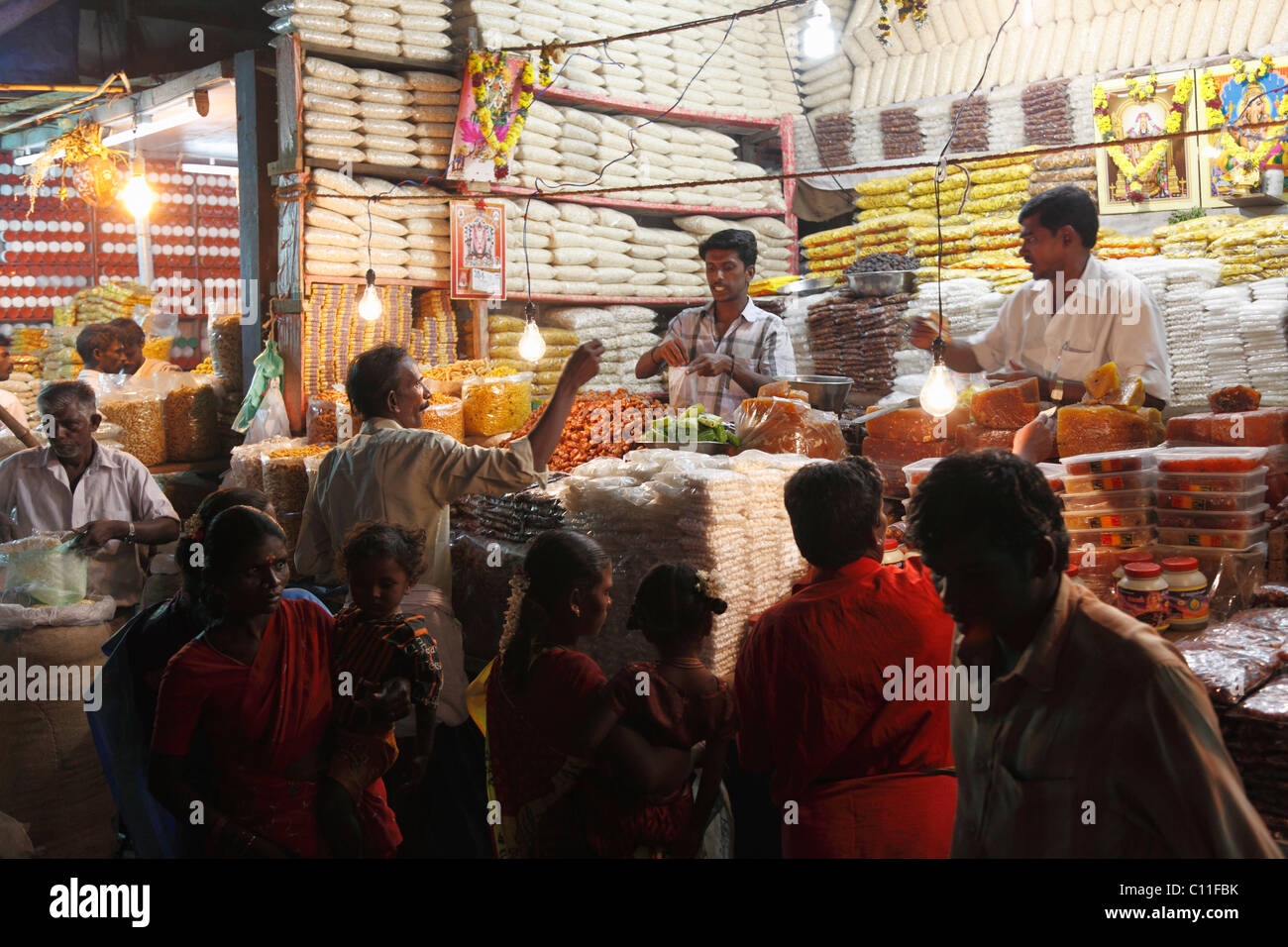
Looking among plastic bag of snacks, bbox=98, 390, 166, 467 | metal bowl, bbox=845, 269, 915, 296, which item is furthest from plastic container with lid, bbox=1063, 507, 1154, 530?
plastic bag of snacks, bbox=98, 390, 166, 467

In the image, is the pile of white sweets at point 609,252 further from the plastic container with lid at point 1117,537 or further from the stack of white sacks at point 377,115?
the plastic container with lid at point 1117,537

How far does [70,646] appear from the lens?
3.38 meters

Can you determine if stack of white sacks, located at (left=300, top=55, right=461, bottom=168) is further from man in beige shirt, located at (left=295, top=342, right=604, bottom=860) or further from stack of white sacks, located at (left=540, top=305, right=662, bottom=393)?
man in beige shirt, located at (left=295, top=342, right=604, bottom=860)

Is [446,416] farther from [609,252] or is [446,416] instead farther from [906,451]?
[609,252]

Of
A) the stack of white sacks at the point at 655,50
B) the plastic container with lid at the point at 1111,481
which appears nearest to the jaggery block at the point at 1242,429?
the plastic container with lid at the point at 1111,481

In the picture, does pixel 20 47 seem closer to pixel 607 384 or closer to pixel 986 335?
pixel 607 384

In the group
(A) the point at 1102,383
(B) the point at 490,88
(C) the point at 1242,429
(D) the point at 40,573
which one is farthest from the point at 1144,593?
(B) the point at 490,88

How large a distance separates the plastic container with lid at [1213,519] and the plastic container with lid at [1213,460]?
0.34 feet

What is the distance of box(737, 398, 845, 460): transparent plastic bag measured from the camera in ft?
11.0

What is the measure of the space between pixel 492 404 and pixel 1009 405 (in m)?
2.44

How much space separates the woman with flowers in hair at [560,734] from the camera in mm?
1962

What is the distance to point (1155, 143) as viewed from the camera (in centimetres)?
611

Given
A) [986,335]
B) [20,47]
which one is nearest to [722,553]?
[986,335]

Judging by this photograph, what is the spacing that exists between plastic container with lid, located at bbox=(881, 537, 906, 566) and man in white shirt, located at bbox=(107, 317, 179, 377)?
4.33 metres
